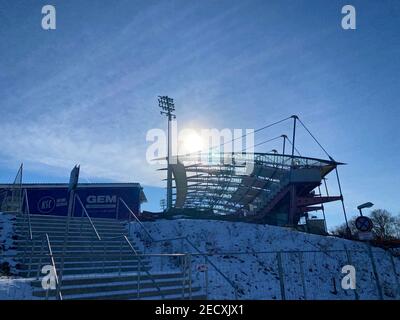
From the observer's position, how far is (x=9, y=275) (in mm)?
9773

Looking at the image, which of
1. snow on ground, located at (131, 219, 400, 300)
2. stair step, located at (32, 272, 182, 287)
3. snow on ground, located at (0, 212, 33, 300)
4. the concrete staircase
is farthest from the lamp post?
snow on ground, located at (0, 212, 33, 300)

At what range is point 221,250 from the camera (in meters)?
16.2

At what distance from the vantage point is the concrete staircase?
8.41 m

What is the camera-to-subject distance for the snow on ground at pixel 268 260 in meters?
12.2

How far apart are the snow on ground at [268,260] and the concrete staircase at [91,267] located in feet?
4.24

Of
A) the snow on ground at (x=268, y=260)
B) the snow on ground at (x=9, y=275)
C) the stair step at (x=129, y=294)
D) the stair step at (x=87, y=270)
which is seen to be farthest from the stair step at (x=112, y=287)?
the snow on ground at (x=268, y=260)

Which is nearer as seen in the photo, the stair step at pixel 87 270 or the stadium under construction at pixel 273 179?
the stair step at pixel 87 270

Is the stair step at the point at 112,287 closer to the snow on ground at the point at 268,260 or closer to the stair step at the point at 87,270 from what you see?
the stair step at the point at 87,270

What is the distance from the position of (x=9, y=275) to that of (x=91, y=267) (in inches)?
95.2

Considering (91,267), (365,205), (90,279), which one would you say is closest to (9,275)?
(91,267)

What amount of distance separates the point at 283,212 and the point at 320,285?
24.6 meters

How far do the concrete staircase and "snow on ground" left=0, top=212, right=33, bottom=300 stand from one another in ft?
0.77
